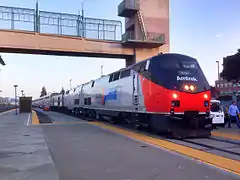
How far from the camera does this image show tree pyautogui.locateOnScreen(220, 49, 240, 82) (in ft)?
147

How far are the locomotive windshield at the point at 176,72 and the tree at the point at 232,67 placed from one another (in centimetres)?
3238

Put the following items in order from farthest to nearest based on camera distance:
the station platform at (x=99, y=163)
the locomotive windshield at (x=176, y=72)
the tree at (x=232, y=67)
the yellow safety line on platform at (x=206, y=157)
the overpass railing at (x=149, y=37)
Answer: the tree at (x=232, y=67) < the overpass railing at (x=149, y=37) < the locomotive windshield at (x=176, y=72) < the yellow safety line on platform at (x=206, y=157) < the station platform at (x=99, y=163)

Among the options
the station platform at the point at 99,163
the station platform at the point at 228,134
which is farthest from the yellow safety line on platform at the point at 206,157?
the station platform at the point at 228,134

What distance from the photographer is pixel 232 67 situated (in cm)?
4525

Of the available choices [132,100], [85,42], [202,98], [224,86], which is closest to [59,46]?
[85,42]

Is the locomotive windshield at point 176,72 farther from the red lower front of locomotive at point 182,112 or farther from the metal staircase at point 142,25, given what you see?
the metal staircase at point 142,25

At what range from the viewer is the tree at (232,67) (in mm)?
44656

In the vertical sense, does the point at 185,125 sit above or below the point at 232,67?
below

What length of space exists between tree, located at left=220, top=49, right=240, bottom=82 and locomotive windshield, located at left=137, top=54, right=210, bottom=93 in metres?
32.4

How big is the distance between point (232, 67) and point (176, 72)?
34354 mm

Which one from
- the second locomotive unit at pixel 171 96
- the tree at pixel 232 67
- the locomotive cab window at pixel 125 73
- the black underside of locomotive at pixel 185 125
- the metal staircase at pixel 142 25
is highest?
the metal staircase at pixel 142 25

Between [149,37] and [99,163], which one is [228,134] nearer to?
[99,163]

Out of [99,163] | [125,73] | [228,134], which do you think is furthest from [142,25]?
[99,163]

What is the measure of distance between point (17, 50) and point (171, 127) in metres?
24.6
